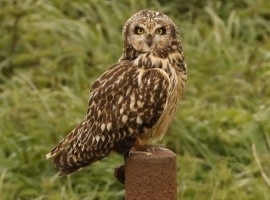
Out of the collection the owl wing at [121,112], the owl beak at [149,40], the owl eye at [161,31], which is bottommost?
the owl wing at [121,112]

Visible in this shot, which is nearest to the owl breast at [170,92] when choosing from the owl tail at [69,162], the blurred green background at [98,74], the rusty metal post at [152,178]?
the owl tail at [69,162]

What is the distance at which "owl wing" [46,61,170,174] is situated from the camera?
13.5ft

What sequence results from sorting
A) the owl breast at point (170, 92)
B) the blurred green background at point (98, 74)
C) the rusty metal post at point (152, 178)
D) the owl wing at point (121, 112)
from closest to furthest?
the rusty metal post at point (152, 178) < the owl wing at point (121, 112) < the owl breast at point (170, 92) < the blurred green background at point (98, 74)

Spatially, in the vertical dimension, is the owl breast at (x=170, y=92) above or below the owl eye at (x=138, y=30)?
below

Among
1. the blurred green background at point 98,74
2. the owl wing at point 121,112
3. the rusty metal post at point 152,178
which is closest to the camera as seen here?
the rusty metal post at point 152,178

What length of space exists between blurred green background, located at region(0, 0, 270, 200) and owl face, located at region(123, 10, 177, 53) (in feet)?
4.97

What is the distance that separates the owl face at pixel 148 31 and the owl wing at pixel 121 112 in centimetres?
14

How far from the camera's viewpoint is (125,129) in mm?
4160

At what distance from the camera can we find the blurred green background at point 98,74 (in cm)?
583

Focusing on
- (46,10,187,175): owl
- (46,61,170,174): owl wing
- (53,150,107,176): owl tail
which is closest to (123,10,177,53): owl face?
(46,10,187,175): owl

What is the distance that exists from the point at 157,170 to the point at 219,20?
13.9ft

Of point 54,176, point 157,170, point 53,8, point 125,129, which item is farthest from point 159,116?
A: point 53,8

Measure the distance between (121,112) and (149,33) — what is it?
0.33 metres

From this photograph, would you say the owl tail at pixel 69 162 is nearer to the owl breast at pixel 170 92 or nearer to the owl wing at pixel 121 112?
the owl wing at pixel 121 112
